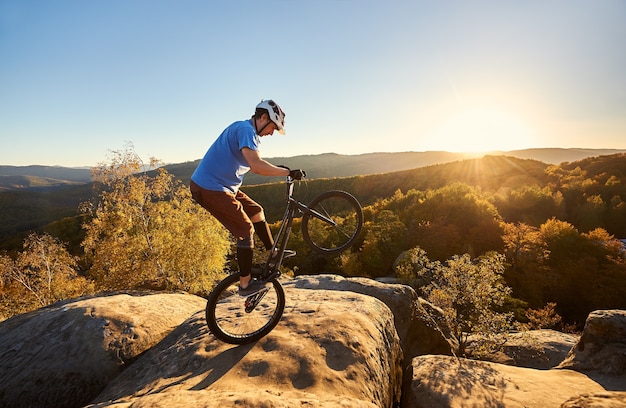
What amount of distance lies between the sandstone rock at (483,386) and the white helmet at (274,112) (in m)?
7.41

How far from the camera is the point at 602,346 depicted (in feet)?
31.6

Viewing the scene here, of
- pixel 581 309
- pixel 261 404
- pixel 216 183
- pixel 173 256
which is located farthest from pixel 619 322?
pixel 581 309

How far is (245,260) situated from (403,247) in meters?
42.1

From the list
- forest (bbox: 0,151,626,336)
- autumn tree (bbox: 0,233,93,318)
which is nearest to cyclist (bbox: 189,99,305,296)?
forest (bbox: 0,151,626,336)

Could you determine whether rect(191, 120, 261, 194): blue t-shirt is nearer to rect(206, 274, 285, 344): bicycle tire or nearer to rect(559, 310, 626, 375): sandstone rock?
rect(206, 274, 285, 344): bicycle tire

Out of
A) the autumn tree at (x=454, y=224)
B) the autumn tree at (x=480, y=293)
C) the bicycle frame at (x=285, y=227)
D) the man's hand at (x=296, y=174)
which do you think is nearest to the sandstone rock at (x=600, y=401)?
the bicycle frame at (x=285, y=227)

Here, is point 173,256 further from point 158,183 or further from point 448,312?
point 448,312

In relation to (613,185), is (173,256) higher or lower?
lower

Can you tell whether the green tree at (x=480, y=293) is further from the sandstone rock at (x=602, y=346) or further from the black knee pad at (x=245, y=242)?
the black knee pad at (x=245, y=242)

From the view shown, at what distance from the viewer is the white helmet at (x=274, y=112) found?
17.3 feet

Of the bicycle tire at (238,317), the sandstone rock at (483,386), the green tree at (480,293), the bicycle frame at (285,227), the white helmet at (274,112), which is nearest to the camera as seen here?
the white helmet at (274,112)

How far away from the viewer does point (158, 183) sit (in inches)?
1107

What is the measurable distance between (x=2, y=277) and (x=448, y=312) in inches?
1644

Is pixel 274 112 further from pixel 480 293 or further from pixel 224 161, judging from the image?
pixel 480 293
